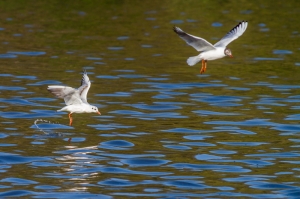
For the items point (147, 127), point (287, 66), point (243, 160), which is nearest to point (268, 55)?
point (287, 66)

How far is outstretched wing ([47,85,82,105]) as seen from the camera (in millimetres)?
15625

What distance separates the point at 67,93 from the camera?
1625 cm

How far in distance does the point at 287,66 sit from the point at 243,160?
9.91 meters

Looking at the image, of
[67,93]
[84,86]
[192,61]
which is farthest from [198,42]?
[67,93]

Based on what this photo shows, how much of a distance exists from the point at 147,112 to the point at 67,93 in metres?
3.33

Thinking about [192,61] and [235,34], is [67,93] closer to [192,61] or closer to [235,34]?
[192,61]

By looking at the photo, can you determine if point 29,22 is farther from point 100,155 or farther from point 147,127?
point 100,155

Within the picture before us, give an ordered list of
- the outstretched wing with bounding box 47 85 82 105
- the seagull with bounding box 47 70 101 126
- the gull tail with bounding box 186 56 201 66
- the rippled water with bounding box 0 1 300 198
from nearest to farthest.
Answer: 1. the rippled water with bounding box 0 1 300 198
2. the outstretched wing with bounding box 47 85 82 105
3. the seagull with bounding box 47 70 101 126
4. the gull tail with bounding box 186 56 201 66

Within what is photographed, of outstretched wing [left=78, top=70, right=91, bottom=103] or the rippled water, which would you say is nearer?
the rippled water

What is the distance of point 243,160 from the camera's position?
1521cm

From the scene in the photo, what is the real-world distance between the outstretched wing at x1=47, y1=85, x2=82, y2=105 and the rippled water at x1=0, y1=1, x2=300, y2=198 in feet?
2.48

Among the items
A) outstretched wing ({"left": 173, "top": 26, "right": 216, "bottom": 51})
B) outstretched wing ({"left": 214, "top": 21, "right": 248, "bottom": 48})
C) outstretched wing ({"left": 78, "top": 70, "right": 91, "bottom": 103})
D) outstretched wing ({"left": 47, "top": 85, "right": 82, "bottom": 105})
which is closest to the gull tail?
outstretched wing ({"left": 173, "top": 26, "right": 216, "bottom": 51})

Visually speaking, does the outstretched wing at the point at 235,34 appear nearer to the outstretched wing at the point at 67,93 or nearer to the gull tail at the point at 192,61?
the gull tail at the point at 192,61

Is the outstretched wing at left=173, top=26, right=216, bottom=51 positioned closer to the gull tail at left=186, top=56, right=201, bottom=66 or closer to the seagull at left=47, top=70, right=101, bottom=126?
the gull tail at left=186, top=56, right=201, bottom=66
